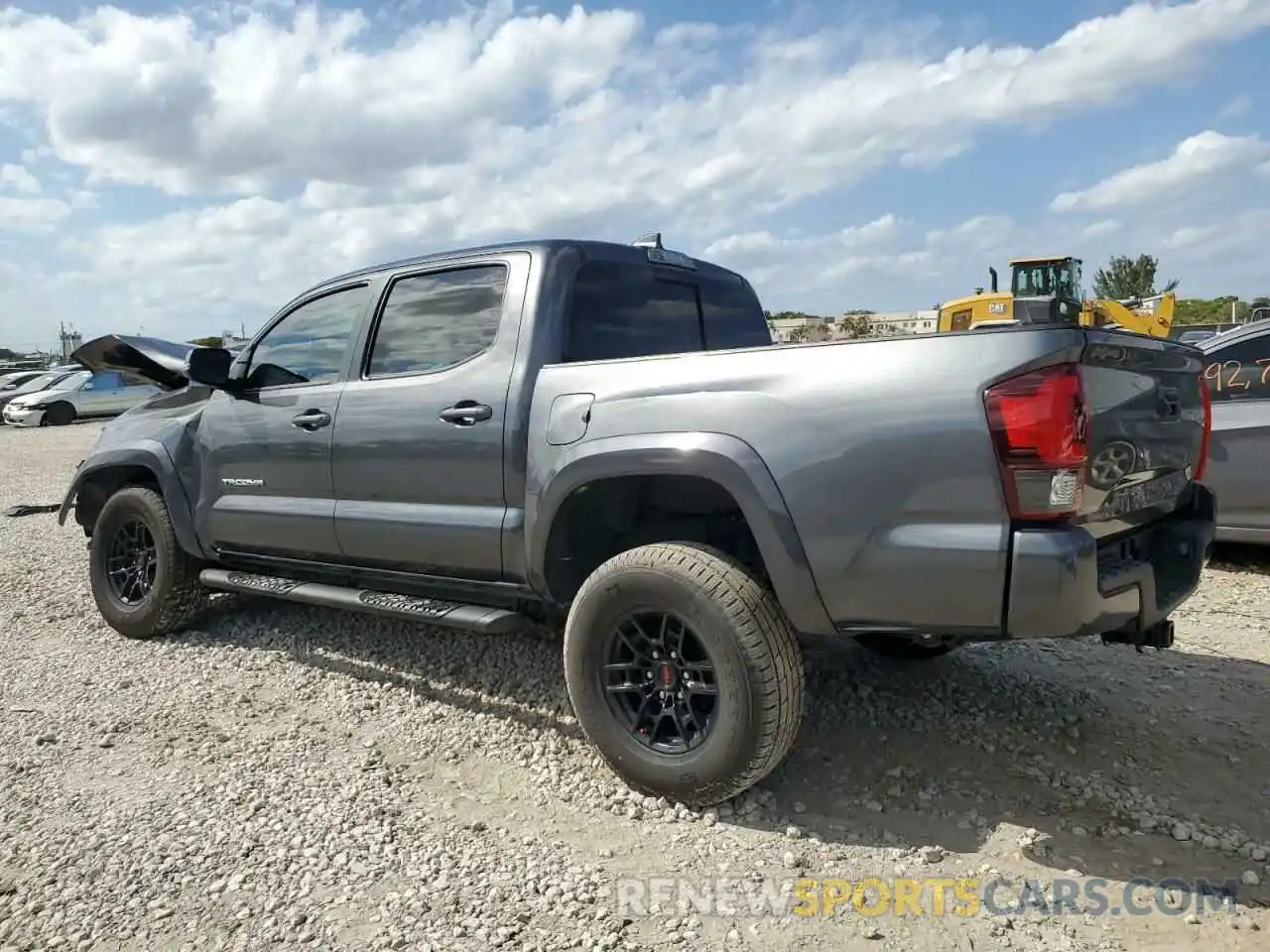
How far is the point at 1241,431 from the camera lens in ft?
18.7

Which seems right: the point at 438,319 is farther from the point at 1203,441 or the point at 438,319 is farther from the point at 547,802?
the point at 1203,441

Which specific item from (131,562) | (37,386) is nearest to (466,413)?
(131,562)

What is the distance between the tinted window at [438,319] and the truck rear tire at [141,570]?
1.84 meters

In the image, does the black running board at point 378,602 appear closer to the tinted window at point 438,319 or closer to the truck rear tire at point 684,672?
the truck rear tire at point 684,672

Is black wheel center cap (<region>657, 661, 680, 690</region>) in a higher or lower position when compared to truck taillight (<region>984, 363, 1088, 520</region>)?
lower

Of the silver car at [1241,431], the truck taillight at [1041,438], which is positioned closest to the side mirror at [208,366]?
the truck taillight at [1041,438]

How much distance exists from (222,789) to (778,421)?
2338 millimetres

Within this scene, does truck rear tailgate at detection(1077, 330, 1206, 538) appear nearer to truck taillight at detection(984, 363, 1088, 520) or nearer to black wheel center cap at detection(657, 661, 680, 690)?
truck taillight at detection(984, 363, 1088, 520)

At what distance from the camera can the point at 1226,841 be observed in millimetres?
2805

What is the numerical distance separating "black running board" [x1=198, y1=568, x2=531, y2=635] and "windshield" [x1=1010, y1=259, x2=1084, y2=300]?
1920cm

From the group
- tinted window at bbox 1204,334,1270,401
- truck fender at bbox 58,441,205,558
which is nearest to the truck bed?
truck fender at bbox 58,441,205,558

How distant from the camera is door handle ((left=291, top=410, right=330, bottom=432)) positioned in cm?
421

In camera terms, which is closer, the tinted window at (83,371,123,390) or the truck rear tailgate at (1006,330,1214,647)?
the truck rear tailgate at (1006,330,1214,647)

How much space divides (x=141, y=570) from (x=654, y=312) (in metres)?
3.39
